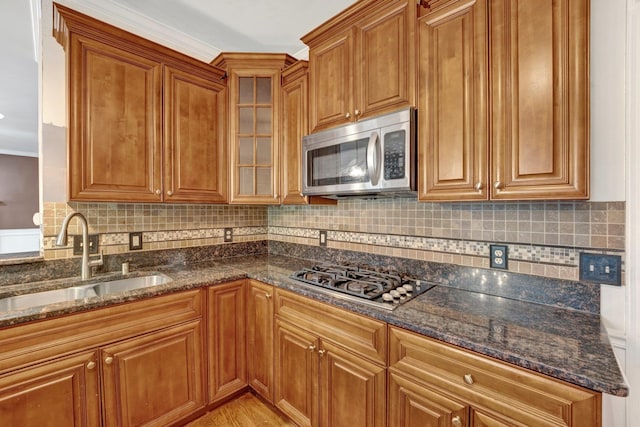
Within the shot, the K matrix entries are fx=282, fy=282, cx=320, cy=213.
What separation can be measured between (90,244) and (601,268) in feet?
8.93

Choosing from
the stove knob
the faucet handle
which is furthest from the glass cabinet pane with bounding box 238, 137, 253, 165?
the stove knob

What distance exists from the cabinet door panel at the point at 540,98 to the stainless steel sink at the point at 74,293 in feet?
6.31

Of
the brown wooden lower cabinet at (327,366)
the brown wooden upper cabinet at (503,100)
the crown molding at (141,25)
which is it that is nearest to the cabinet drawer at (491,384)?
the brown wooden lower cabinet at (327,366)

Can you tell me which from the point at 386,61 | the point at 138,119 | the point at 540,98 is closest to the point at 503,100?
the point at 540,98

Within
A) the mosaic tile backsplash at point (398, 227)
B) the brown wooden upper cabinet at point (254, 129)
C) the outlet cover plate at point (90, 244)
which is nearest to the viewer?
the mosaic tile backsplash at point (398, 227)

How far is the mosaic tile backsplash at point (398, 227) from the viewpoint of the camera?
4.01 feet

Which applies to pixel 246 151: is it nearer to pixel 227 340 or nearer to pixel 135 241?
pixel 135 241

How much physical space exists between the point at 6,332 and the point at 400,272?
1903 millimetres

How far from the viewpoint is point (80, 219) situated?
167 cm

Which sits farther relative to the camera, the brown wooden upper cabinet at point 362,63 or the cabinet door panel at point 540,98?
the brown wooden upper cabinet at point 362,63

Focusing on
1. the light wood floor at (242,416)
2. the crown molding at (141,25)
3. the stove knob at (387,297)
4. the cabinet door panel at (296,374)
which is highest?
the crown molding at (141,25)

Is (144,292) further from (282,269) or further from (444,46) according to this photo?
(444,46)

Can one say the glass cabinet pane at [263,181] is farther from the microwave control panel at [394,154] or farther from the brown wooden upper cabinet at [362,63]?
the microwave control panel at [394,154]

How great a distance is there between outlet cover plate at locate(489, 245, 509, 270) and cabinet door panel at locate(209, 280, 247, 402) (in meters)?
1.51
